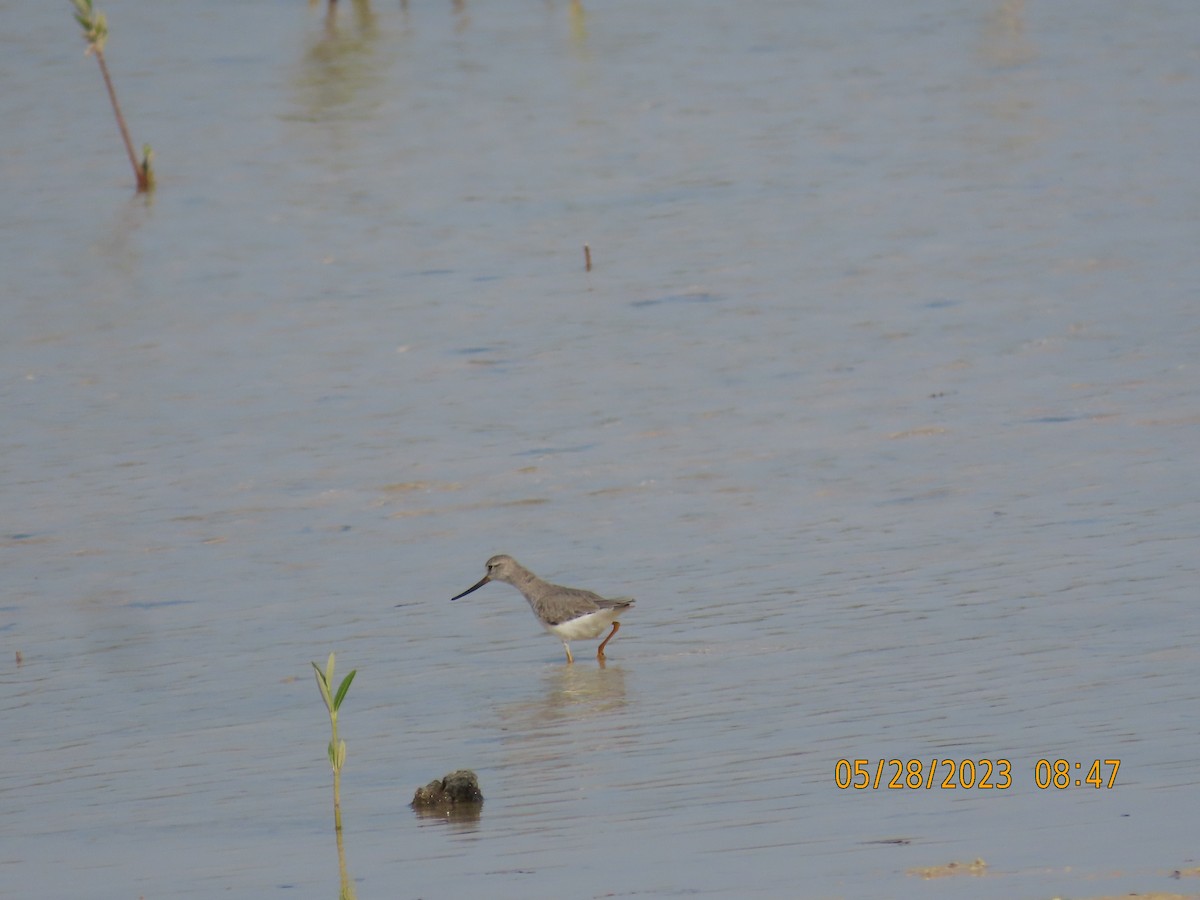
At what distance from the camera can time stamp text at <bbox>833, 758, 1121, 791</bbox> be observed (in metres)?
6.42

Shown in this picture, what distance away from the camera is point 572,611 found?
8.80m

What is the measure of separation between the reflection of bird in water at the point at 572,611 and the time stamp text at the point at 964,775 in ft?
6.99

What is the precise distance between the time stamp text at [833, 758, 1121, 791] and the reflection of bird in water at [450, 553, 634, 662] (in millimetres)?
2131

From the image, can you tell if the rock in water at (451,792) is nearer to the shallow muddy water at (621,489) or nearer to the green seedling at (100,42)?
the shallow muddy water at (621,489)

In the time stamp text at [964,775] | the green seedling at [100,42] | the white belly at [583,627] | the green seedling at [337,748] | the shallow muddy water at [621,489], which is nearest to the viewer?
the green seedling at [337,748]

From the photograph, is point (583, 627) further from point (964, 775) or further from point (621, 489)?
point (621, 489)

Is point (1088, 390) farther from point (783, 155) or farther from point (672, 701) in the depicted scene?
point (783, 155)

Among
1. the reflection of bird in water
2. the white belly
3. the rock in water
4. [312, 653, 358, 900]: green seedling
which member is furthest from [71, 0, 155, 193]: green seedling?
[312, 653, 358, 900]: green seedling

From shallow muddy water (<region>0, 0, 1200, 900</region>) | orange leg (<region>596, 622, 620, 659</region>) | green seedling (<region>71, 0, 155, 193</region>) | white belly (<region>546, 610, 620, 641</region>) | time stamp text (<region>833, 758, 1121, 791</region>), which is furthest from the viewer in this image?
green seedling (<region>71, 0, 155, 193</region>)

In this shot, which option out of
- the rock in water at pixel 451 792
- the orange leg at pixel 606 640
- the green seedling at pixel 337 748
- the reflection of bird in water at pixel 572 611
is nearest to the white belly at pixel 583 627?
the reflection of bird in water at pixel 572 611

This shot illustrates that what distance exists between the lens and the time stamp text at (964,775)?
6.42 m

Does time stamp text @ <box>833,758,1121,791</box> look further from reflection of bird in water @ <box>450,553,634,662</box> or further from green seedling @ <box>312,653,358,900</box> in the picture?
reflection of bird in water @ <box>450,553,634,662</box>

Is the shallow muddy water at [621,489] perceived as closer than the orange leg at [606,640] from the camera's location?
Yes

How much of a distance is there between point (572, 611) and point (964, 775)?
2599mm
